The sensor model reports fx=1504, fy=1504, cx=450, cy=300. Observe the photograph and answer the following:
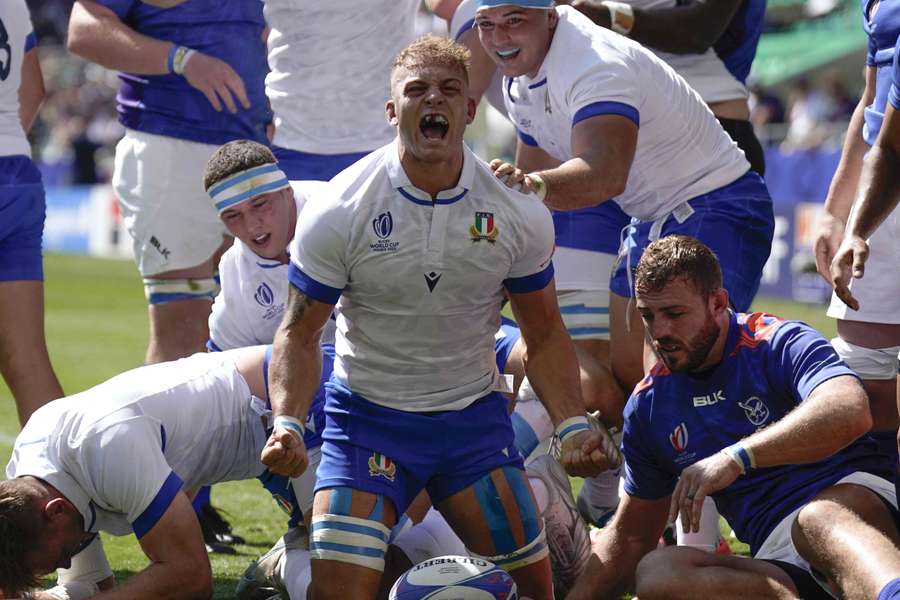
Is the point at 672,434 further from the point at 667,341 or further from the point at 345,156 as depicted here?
the point at 345,156

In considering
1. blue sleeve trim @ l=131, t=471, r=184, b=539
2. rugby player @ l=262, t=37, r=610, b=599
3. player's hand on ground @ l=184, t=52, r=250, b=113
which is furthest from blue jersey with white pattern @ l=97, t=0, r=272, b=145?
blue sleeve trim @ l=131, t=471, r=184, b=539

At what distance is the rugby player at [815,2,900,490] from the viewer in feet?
17.1

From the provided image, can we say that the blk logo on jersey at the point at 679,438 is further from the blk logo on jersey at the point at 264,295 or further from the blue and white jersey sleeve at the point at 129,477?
A: the blk logo on jersey at the point at 264,295

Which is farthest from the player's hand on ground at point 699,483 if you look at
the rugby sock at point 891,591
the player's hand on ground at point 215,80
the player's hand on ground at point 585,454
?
the player's hand on ground at point 215,80

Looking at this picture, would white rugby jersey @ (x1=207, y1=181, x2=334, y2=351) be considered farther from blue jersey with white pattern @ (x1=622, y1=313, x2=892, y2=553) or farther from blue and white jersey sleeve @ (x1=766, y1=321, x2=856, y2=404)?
blue and white jersey sleeve @ (x1=766, y1=321, x2=856, y2=404)

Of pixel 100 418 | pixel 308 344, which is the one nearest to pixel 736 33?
pixel 308 344

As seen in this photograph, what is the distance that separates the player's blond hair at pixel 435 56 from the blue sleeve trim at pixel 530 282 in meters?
0.66

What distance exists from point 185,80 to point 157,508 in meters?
2.94

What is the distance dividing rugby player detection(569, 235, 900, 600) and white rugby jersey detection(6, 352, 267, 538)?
53.9 inches

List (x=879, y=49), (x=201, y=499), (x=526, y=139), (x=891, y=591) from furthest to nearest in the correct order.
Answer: (x=526, y=139), (x=201, y=499), (x=879, y=49), (x=891, y=591)

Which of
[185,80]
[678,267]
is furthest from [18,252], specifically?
[678,267]

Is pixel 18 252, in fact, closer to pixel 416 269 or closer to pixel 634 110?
pixel 416 269

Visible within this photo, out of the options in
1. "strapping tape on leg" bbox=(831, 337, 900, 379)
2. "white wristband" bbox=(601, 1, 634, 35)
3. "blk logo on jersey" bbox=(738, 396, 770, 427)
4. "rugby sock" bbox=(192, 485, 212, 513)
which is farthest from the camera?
"rugby sock" bbox=(192, 485, 212, 513)

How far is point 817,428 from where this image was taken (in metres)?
4.42
